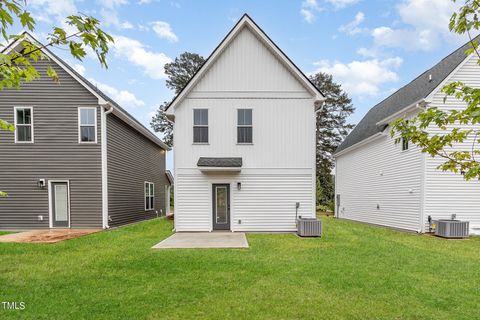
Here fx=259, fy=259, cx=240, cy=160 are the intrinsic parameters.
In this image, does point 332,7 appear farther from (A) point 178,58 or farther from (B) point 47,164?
(A) point 178,58

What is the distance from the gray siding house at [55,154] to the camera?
11.7m

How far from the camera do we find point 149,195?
18.1 m

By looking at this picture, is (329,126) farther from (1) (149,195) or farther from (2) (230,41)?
(2) (230,41)

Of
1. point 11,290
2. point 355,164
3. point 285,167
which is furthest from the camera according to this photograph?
point 355,164

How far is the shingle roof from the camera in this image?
35.5 ft

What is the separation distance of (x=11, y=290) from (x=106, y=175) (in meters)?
7.48

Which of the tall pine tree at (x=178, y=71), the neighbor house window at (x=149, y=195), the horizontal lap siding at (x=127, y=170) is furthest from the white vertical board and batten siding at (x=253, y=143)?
the tall pine tree at (x=178, y=71)

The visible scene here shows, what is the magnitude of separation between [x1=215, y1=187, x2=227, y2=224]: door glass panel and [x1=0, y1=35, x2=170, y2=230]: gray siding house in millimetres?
5182

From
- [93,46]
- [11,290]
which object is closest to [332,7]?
[93,46]

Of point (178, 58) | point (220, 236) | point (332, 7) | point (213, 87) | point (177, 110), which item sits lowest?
point (220, 236)

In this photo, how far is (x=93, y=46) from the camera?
2.30m

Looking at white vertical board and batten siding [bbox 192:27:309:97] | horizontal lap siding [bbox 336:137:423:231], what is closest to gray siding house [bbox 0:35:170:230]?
white vertical board and batten siding [bbox 192:27:309:97]

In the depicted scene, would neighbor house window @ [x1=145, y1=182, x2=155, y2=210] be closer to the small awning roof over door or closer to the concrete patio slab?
the concrete patio slab

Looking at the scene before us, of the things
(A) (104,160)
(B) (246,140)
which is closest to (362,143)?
(B) (246,140)
